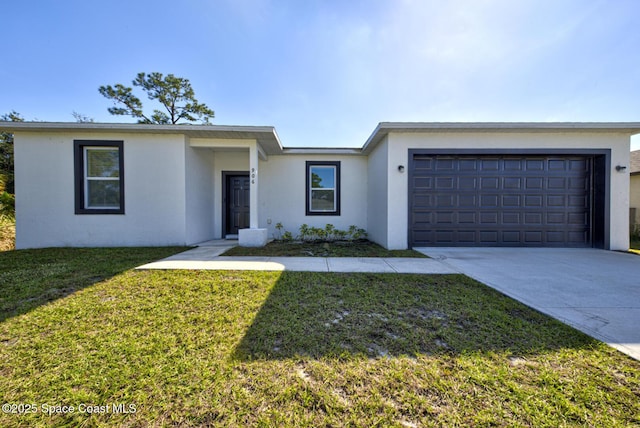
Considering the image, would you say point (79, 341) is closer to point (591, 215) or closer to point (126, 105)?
point (591, 215)

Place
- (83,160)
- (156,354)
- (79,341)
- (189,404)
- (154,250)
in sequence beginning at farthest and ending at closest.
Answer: (83,160) < (154,250) < (79,341) < (156,354) < (189,404)

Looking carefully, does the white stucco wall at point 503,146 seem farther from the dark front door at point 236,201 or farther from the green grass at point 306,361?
the dark front door at point 236,201

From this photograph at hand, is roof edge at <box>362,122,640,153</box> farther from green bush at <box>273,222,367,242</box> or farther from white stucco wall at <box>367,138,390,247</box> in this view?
green bush at <box>273,222,367,242</box>

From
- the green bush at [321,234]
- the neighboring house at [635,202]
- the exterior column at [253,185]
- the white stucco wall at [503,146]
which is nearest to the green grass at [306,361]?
the white stucco wall at [503,146]

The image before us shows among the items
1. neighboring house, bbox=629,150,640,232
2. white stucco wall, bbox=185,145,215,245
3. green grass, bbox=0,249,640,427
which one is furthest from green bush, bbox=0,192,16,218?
neighboring house, bbox=629,150,640,232

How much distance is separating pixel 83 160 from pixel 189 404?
7.58m

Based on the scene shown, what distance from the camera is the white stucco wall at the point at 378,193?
6.06 m

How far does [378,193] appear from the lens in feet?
22.1

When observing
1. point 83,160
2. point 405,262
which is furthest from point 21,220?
point 405,262

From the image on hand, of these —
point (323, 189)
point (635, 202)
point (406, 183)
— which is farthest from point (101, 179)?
point (635, 202)

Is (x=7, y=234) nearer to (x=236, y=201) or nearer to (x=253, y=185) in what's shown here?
(x=236, y=201)

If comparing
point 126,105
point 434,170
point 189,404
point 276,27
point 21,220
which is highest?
point 126,105

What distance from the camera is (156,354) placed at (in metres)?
1.73

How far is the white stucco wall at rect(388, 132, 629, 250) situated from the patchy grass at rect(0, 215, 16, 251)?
10.2 metres
